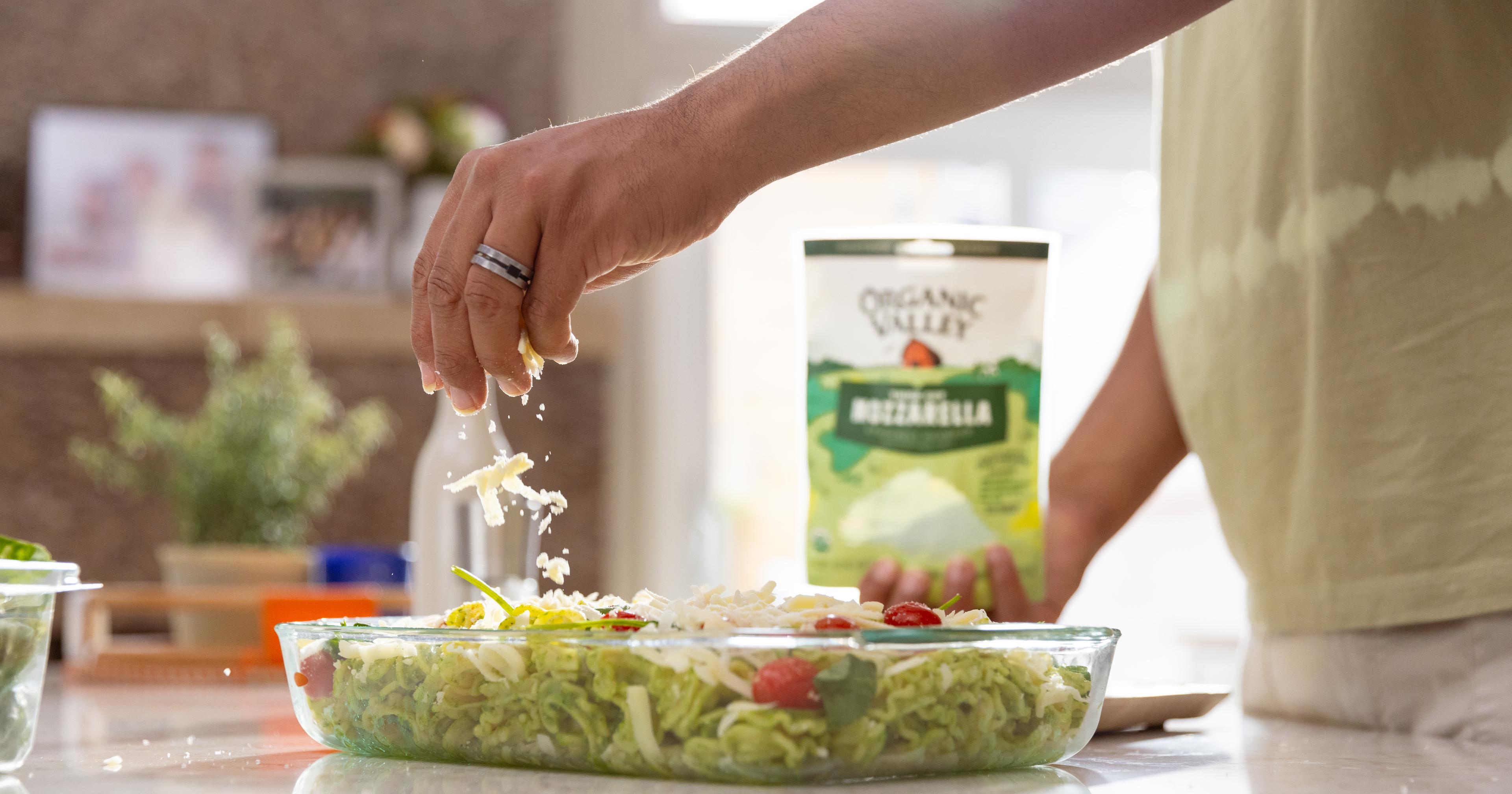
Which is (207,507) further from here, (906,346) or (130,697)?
(906,346)

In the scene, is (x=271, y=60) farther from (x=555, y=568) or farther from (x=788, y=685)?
(x=788, y=685)

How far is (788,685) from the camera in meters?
0.49

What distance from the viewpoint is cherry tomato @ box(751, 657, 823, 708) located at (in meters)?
0.49

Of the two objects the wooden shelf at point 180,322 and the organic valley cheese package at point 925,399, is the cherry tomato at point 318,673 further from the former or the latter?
the wooden shelf at point 180,322

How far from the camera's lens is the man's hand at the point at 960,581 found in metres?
0.93

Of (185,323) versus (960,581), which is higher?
(185,323)

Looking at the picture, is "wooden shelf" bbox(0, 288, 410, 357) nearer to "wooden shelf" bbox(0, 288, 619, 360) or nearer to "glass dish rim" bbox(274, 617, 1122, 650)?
"wooden shelf" bbox(0, 288, 619, 360)

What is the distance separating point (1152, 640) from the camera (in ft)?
10.4

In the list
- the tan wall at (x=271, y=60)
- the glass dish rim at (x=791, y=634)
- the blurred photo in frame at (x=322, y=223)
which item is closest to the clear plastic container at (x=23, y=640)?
the glass dish rim at (x=791, y=634)

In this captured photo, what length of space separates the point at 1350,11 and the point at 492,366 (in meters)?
0.57

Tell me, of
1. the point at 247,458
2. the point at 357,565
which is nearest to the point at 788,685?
the point at 247,458

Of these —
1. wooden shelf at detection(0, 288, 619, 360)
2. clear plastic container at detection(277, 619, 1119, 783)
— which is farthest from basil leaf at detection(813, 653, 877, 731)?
wooden shelf at detection(0, 288, 619, 360)

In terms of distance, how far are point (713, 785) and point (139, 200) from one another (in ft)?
9.03

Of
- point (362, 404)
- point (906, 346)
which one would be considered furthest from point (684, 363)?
point (906, 346)
